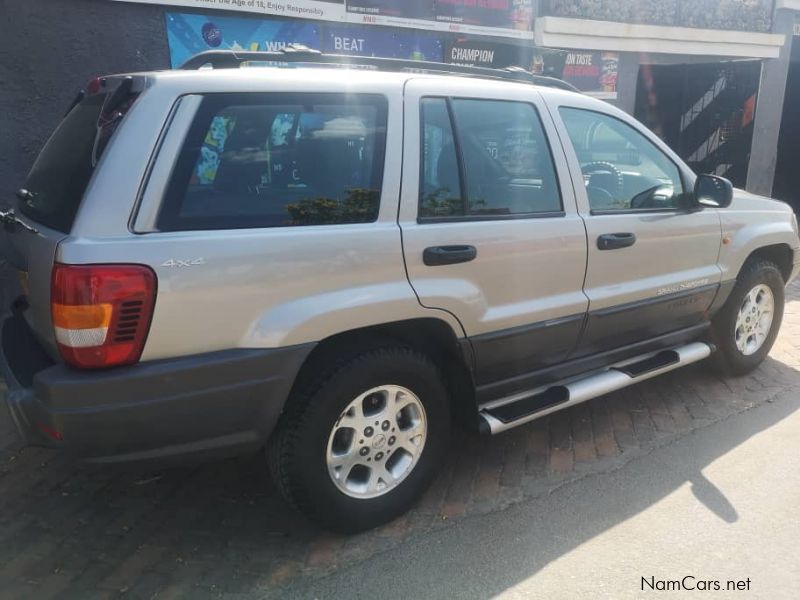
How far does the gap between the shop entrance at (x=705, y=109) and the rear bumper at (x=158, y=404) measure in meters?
9.50

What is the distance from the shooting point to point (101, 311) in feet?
6.75

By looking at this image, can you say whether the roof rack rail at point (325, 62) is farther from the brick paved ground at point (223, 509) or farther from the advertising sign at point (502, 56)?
the advertising sign at point (502, 56)

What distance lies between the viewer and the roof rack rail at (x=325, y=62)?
2.75 m

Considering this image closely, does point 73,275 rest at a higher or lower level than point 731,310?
higher

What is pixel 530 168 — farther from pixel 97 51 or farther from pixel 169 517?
pixel 97 51

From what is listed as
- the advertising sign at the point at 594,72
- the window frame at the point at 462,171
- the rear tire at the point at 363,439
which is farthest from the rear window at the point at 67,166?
the advertising sign at the point at 594,72

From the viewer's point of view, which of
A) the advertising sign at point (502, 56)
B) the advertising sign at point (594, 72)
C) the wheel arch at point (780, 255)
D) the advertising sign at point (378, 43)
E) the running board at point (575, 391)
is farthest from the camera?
the advertising sign at point (594, 72)

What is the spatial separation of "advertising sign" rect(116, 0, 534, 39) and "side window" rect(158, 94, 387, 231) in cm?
420

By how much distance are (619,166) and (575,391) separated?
1300 millimetres

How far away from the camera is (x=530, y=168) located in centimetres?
314

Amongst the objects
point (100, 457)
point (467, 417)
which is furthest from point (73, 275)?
point (467, 417)

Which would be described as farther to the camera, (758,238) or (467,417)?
(758,238)

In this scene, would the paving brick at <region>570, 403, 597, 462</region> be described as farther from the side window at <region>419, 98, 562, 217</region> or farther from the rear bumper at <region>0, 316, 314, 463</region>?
the rear bumper at <region>0, 316, 314, 463</region>

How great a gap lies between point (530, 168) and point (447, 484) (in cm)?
160
